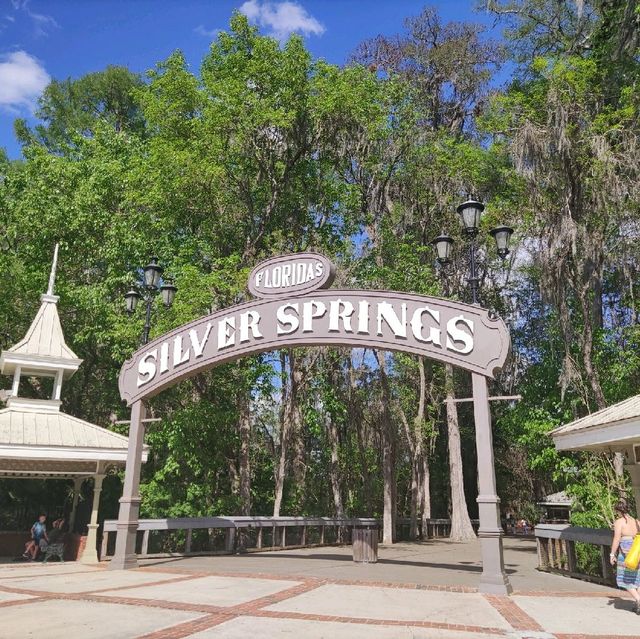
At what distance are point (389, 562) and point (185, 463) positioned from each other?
908cm

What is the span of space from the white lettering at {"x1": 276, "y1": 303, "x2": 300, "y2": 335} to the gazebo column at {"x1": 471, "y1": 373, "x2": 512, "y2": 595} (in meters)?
3.60

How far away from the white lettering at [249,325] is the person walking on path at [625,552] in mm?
7093

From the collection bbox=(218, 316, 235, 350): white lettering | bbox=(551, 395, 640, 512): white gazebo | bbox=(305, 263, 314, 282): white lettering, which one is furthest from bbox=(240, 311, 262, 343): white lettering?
bbox=(551, 395, 640, 512): white gazebo

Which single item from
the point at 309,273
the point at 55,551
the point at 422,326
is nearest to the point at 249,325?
the point at 309,273

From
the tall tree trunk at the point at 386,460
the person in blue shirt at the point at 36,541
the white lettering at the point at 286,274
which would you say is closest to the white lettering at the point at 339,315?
the white lettering at the point at 286,274

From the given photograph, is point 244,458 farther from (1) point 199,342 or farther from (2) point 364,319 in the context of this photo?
(2) point 364,319

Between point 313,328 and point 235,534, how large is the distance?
896 cm

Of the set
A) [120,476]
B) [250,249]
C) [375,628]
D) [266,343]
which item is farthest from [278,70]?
[375,628]

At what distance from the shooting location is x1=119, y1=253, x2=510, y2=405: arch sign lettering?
10.3m

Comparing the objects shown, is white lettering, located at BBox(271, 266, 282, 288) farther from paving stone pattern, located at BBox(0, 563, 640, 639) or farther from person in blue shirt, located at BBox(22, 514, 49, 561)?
person in blue shirt, located at BBox(22, 514, 49, 561)

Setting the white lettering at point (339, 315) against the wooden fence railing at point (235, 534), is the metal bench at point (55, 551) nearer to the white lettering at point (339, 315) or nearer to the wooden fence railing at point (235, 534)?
the wooden fence railing at point (235, 534)

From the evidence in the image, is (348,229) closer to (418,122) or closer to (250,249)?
(250,249)

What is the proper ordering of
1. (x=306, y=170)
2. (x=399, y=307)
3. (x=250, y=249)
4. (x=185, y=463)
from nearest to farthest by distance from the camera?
1. (x=399, y=307)
2. (x=185, y=463)
3. (x=250, y=249)
4. (x=306, y=170)

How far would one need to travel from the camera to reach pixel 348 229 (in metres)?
25.5
